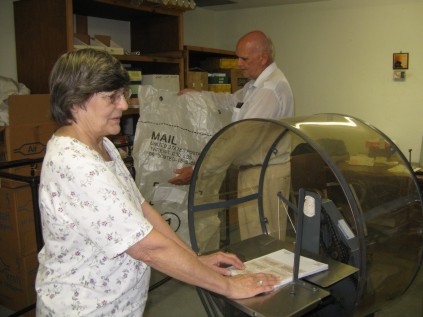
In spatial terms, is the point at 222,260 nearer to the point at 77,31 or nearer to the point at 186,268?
the point at 186,268

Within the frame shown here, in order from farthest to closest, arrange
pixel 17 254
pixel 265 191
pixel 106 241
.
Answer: pixel 17 254 < pixel 265 191 < pixel 106 241

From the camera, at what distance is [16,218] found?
228cm

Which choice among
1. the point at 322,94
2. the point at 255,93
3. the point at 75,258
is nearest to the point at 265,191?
the point at 255,93

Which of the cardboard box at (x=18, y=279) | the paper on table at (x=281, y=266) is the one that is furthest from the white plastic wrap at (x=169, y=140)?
the paper on table at (x=281, y=266)

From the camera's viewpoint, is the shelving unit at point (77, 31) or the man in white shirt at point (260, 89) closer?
the man in white shirt at point (260, 89)

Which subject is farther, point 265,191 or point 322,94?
point 322,94

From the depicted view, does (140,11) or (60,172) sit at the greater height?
(140,11)

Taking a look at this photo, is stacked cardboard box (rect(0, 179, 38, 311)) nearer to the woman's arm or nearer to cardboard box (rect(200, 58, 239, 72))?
the woman's arm

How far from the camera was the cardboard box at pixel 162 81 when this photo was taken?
3084 mm

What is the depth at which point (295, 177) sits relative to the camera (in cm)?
209

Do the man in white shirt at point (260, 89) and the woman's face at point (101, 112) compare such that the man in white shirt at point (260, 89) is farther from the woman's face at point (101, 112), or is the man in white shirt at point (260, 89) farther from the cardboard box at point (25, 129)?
the woman's face at point (101, 112)

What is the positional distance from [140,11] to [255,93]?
1.32 metres

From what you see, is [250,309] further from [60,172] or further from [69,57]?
[69,57]

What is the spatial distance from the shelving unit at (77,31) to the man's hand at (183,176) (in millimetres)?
1002
